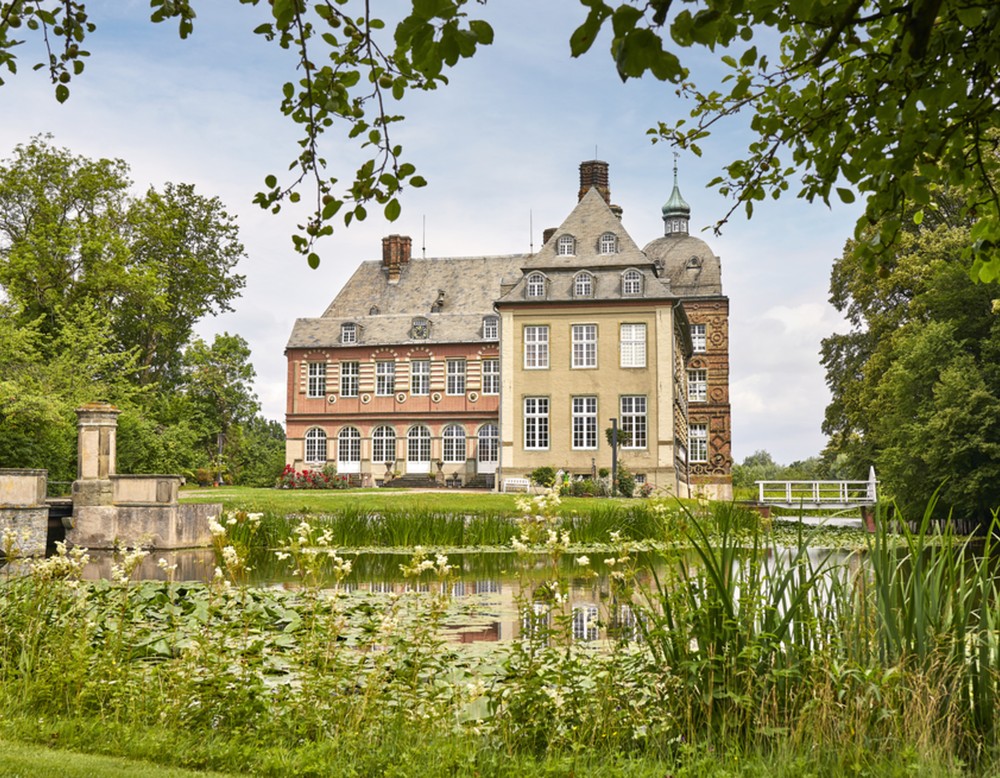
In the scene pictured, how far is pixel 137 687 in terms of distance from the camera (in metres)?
5.34

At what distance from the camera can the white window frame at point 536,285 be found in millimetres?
37156

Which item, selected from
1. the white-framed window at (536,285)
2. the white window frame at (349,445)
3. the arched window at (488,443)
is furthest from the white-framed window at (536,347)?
the white window frame at (349,445)

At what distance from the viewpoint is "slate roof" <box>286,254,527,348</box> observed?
4506cm

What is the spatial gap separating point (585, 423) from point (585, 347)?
2813mm

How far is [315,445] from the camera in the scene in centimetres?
4525

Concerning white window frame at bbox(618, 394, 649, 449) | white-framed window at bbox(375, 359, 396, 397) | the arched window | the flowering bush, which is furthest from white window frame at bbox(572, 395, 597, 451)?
white-framed window at bbox(375, 359, 396, 397)

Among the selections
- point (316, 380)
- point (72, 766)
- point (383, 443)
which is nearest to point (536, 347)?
point (383, 443)

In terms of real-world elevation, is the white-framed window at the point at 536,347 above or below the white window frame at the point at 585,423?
above

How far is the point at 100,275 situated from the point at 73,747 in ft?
100.0

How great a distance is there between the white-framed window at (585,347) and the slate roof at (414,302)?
8299 mm

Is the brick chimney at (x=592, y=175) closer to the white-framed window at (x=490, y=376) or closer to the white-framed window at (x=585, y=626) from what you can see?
the white-framed window at (x=490, y=376)

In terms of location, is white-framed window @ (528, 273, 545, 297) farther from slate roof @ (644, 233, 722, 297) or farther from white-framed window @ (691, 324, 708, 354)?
white-framed window @ (691, 324, 708, 354)

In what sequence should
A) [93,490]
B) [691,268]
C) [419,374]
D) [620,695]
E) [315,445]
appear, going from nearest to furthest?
[620,695]
[93,490]
[419,374]
[315,445]
[691,268]

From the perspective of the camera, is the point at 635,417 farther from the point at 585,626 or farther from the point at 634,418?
the point at 585,626
